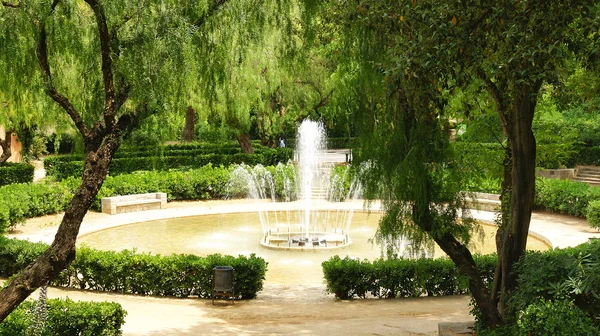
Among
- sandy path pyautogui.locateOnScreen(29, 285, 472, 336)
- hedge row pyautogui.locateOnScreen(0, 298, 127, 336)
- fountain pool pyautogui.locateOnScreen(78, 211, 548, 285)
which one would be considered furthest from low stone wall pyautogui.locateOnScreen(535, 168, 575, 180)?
hedge row pyautogui.locateOnScreen(0, 298, 127, 336)

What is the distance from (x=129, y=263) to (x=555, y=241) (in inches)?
406

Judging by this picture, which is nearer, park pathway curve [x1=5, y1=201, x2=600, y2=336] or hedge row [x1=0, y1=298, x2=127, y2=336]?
hedge row [x1=0, y1=298, x2=127, y2=336]

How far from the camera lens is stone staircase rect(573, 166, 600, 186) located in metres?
29.2

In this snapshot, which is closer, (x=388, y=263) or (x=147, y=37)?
(x=147, y=37)

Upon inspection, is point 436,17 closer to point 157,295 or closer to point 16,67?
point 16,67

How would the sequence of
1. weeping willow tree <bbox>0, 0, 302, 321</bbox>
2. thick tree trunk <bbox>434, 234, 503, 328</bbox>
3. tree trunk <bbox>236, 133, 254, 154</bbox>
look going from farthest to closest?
tree trunk <bbox>236, 133, 254, 154</bbox>
thick tree trunk <bbox>434, 234, 503, 328</bbox>
weeping willow tree <bbox>0, 0, 302, 321</bbox>

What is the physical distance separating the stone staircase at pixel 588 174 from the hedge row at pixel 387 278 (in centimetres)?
1924

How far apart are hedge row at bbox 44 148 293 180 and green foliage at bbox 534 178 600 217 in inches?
528

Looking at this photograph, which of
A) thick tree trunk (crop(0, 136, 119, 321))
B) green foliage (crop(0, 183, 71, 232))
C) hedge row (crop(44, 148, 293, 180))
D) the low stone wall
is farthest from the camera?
the low stone wall

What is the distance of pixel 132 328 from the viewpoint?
31.8 feet

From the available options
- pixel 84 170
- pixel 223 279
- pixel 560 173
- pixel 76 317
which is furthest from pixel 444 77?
pixel 560 173

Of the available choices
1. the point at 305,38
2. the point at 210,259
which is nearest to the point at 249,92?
the point at 210,259

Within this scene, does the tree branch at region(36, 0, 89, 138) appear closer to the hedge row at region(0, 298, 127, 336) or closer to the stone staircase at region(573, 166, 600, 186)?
the hedge row at region(0, 298, 127, 336)

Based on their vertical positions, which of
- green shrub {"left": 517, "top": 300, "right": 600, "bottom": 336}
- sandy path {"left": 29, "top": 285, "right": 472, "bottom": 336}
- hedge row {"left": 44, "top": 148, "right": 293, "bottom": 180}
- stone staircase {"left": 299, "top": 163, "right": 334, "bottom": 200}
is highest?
hedge row {"left": 44, "top": 148, "right": 293, "bottom": 180}
